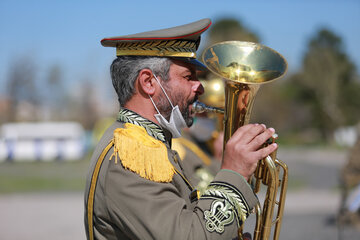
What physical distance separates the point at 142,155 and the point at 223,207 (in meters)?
0.40

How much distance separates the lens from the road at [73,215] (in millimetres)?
6887

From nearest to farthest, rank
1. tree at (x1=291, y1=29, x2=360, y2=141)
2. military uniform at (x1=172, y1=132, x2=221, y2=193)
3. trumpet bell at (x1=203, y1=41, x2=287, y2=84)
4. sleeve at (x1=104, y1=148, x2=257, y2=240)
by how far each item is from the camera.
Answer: sleeve at (x1=104, y1=148, x2=257, y2=240) → trumpet bell at (x1=203, y1=41, x2=287, y2=84) → military uniform at (x1=172, y1=132, x2=221, y2=193) → tree at (x1=291, y1=29, x2=360, y2=141)

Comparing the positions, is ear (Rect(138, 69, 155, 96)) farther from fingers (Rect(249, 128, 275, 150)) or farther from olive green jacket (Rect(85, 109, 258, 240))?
fingers (Rect(249, 128, 275, 150))

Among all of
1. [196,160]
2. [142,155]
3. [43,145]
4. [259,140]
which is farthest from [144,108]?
[43,145]

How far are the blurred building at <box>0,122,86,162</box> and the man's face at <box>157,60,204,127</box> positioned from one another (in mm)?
17312

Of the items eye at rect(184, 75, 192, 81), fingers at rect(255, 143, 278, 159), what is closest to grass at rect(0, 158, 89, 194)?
eye at rect(184, 75, 192, 81)

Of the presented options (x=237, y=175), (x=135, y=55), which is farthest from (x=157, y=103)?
(x=237, y=175)

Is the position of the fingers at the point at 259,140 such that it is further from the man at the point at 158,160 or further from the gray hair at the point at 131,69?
the gray hair at the point at 131,69

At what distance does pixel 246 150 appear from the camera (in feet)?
5.80

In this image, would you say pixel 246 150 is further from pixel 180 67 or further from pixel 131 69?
pixel 131 69

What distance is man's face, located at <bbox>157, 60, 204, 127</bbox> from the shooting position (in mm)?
1983

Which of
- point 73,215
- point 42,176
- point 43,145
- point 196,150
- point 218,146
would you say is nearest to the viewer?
point 196,150

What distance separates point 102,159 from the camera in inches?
72.7

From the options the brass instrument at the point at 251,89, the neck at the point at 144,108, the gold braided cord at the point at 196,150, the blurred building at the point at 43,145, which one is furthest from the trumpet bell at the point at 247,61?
the blurred building at the point at 43,145
